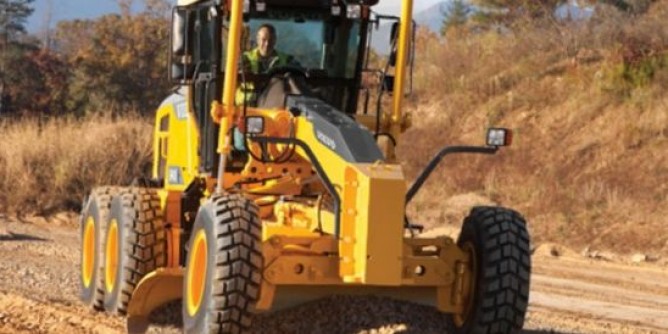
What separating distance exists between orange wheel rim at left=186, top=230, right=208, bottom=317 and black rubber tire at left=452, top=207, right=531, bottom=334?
1829 millimetres

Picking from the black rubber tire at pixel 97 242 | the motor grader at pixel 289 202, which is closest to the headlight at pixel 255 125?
the motor grader at pixel 289 202

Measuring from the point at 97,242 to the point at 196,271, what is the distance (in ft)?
9.22

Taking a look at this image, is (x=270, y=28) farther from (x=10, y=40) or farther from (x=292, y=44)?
(x=10, y=40)

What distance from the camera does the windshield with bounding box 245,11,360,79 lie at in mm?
9648

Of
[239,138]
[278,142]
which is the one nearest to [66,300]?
[239,138]

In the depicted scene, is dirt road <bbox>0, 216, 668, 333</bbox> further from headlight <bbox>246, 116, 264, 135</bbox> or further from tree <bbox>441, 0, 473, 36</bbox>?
tree <bbox>441, 0, 473, 36</bbox>

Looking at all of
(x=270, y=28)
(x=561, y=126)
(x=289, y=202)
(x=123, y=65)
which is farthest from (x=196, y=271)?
(x=123, y=65)

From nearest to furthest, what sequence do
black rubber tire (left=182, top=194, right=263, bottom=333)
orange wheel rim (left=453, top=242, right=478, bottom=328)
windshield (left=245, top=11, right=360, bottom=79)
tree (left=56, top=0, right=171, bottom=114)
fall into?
black rubber tire (left=182, top=194, right=263, bottom=333), orange wheel rim (left=453, top=242, right=478, bottom=328), windshield (left=245, top=11, right=360, bottom=79), tree (left=56, top=0, right=171, bottom=114)

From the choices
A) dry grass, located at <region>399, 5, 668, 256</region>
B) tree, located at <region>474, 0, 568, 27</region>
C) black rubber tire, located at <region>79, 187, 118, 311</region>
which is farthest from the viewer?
tree, located at <region>474, 0, 568, 27</region>

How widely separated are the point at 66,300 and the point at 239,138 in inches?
126

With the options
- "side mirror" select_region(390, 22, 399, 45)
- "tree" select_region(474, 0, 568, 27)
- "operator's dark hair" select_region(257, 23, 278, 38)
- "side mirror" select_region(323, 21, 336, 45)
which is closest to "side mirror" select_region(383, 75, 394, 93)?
"side mirror" select_region(390, 22, 399, 45)

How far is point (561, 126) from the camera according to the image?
94.1ft

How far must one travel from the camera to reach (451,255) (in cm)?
847

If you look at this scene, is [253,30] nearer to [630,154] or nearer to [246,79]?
[246,79]
